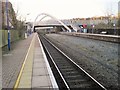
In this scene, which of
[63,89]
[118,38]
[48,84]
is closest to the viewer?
[48,84]

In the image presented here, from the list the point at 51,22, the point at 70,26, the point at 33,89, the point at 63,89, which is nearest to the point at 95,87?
the point at 63,89

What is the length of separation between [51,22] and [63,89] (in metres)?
145

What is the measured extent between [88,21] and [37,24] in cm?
3630

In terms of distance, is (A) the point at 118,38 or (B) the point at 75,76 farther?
(A) the point at 118,38

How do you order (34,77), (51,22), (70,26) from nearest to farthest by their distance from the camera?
(34,77), (70,26), (51,22)

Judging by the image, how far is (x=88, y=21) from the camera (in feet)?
444

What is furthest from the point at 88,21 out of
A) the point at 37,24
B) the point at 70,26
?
the point at 37,24

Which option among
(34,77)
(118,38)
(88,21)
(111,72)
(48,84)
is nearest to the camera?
(48,84)

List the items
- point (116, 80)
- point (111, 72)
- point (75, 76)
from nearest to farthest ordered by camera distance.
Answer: point (116, 80), point (75, 76), point (111, 72)

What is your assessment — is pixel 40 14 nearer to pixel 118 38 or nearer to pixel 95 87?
pixel 118 38

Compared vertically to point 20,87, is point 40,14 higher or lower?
higher

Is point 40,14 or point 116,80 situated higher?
point 40,14

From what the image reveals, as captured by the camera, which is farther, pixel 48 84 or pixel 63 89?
pixel 63 89

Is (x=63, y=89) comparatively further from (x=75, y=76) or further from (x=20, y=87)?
(x=75, y=76)
